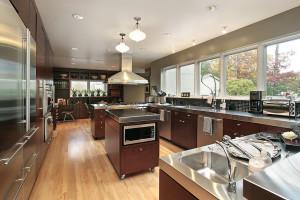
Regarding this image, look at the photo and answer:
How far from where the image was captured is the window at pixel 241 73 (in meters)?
2.99

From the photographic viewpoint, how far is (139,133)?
7.63 ft

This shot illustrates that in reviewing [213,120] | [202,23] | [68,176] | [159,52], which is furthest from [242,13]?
[68,176]

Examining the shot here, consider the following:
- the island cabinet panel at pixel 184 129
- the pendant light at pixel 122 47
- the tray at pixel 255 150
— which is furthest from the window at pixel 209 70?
A: the tray at pixel 255 150

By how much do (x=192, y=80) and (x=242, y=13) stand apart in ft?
6.99

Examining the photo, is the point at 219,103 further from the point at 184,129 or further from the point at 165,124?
the point at 165,124

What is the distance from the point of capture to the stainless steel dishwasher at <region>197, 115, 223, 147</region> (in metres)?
2.70

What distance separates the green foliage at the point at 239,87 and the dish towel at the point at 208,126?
99cm

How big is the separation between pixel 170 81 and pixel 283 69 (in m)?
3.24

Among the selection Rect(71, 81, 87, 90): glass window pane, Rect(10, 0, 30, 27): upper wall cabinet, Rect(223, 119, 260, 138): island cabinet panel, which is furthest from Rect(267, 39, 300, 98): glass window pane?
Rect(71, 81, 87, 90): glass window pane

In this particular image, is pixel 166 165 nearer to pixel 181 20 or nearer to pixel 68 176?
pixel 68 176

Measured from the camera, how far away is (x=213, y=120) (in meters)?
2.79

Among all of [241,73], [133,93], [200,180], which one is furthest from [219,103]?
[133,93]

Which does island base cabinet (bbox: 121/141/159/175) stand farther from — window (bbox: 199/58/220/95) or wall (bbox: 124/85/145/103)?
wall (bbox: 124/85/145/103)

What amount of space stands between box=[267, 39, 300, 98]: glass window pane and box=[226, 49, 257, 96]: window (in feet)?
0.87
